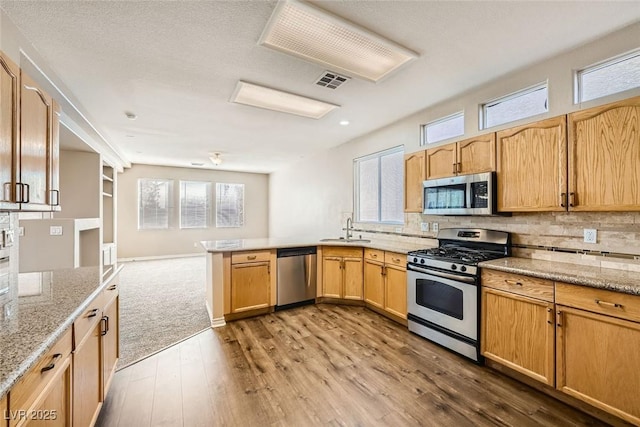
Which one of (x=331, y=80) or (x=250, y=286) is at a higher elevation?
(x=331, y=80)

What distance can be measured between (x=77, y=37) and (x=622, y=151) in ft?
13.2

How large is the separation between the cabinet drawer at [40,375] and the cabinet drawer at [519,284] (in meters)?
2.81

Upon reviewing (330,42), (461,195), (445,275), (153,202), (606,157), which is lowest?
(445,275)

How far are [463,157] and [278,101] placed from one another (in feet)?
7.11

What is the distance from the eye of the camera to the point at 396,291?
3.42 m

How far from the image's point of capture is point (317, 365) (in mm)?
2498

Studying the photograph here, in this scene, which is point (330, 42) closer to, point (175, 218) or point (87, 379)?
point (87, 379)

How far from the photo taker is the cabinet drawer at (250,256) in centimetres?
351

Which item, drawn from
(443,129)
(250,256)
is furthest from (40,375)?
(443,129)

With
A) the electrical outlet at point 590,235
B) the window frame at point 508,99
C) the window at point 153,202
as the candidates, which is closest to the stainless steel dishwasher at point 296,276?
the window frame at point 508,99

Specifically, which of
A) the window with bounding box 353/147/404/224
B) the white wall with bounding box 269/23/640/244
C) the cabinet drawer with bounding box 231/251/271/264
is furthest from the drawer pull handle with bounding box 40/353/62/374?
the window with bounding box 353/147/404/224

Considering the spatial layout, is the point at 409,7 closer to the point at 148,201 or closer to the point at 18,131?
the point at 18,131

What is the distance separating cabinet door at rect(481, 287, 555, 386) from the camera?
205 cm

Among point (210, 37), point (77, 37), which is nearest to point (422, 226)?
point (210, 37)
